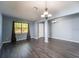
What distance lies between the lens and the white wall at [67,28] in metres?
7.36

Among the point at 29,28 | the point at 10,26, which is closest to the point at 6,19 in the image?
the point at 10,26

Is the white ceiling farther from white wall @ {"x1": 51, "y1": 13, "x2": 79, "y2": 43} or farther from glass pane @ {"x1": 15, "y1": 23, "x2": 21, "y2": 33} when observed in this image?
glass pane @ {"x1": 15, "y1": 23, "x2": 21, "y2": 33}

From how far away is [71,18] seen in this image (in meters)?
7.89

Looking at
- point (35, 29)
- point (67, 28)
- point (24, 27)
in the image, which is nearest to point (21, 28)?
point (24, 27)

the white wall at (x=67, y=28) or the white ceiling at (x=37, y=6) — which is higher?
the white ceiling at (x=37, y=6)

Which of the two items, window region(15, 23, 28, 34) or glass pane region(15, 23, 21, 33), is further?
window region(15, 23, 28, 34)

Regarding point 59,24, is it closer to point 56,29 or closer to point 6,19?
point 56,29

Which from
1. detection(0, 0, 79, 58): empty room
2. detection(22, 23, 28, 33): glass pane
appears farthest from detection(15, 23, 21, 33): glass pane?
detection(22, 23, 28, 33): glass pane

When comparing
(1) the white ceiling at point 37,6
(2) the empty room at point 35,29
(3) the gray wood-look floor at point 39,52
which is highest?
(1) the white ceiling at point 37,6

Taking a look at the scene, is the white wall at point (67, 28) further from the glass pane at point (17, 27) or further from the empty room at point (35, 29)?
the glass pane at point (17, 27)

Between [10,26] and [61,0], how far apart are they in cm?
579

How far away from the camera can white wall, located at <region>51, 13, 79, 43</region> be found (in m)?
7.36

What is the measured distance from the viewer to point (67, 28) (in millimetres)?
8406

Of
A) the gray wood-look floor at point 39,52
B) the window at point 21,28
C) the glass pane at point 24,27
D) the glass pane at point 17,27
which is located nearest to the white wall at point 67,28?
the gray wood-look floor at point 39,52
